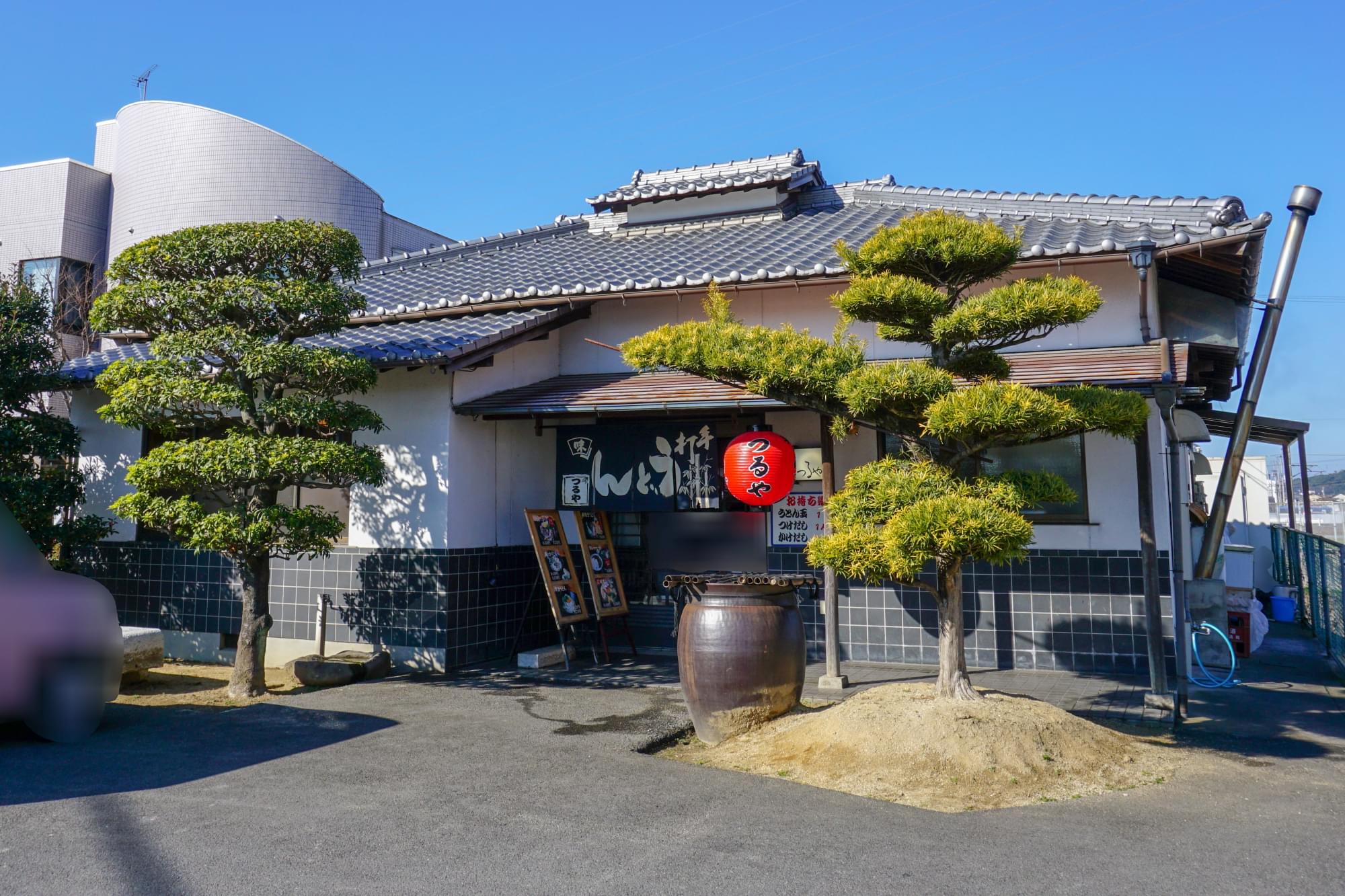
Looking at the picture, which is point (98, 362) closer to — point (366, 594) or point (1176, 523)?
point (366, 594)

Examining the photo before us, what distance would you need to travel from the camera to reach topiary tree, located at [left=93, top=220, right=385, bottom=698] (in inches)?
322

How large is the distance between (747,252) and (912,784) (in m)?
8.17

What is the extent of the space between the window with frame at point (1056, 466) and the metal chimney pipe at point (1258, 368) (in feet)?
4.02

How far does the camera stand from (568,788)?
5.70 meters

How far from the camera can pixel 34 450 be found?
392 inches

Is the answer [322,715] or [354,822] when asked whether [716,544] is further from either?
[354,822]

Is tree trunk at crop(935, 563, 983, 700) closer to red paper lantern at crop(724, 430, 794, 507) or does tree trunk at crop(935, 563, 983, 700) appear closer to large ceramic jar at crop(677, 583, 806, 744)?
large ceramic jar at crop(677, 583, 806, 744)

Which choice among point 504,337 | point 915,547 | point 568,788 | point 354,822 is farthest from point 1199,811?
point 504,337

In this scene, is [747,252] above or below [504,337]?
above

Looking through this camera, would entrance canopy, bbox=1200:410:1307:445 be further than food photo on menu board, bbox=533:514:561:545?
Yes

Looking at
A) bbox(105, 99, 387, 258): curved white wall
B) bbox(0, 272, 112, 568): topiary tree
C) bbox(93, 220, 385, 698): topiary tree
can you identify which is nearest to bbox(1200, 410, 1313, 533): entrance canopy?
bbox(93, 220, 385, 698): topiary tree

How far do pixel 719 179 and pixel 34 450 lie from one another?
10146mm

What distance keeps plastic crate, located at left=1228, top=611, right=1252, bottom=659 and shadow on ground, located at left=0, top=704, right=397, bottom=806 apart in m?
10.3

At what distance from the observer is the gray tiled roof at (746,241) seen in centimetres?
1024
